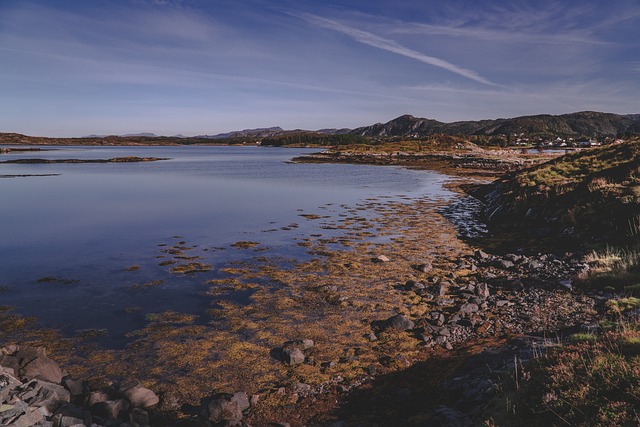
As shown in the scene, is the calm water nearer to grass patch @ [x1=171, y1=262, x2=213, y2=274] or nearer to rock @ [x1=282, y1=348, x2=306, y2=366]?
grass patch @ [x1=171, y1=262, x2=213, y2=274]

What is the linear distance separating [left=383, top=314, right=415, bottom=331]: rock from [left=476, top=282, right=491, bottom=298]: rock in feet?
13.5

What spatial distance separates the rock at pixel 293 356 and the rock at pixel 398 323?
356cm

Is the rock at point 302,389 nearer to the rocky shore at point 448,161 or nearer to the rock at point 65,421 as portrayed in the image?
the rock at point 65,421

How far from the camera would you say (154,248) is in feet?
80.5

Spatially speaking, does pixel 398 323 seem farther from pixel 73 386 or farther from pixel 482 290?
pixel 73 386

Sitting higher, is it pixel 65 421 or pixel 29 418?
pixel 29 418

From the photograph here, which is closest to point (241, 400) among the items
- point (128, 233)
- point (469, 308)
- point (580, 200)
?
point (469, 308)

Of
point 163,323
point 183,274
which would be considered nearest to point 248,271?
point 183,274

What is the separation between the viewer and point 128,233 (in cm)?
Result: 2877

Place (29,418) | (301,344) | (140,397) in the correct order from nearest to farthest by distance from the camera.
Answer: (29,418) < (140,397) < (301,344)

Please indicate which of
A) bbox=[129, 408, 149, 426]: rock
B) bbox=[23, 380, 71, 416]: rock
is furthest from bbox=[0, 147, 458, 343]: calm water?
bbox=[129, 408, 149, 426]: rock

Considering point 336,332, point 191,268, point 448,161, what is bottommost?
point 336,332

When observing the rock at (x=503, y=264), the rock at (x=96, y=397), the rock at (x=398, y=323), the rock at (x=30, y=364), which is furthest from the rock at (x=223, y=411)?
the rock at (x=503, y=264)

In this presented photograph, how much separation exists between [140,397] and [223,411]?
7.52 feet
